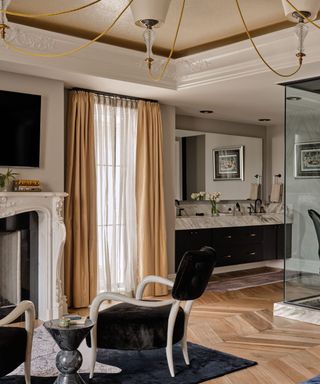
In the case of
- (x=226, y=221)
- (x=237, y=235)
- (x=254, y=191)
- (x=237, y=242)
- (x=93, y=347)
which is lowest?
(x=93, y=347)

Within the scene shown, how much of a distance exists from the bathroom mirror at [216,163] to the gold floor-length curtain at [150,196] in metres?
1.03

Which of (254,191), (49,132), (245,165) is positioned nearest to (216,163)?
(245,165)

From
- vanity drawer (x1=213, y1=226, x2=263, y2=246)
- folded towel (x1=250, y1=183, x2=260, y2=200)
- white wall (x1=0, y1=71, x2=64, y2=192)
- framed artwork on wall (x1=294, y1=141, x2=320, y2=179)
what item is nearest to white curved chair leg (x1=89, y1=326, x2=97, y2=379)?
white wall (x1=0, y1=71, x2=64, y2=192)

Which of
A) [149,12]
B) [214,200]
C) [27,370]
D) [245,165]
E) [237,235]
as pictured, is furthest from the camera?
[245,165]

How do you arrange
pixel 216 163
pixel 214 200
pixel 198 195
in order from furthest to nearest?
1. pixel 216 163
2. pixel 214 200
3. pixel 198 195

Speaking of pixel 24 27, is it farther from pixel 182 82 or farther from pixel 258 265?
pixel 258 265

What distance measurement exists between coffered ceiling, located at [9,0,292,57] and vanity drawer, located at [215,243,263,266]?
3.30m

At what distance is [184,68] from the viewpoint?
584 cm

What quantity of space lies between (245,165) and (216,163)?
60cm

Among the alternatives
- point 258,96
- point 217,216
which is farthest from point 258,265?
point 258,96

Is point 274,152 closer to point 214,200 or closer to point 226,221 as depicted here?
point 214,200

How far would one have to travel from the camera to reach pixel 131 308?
396 cm

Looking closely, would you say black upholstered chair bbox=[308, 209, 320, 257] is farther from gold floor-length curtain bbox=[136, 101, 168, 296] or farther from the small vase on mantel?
the small vase on mantel

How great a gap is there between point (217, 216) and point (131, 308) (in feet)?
13.5
